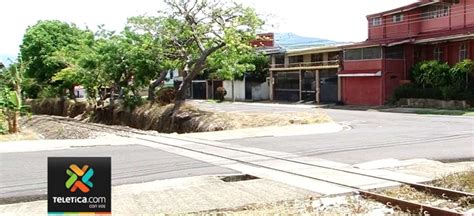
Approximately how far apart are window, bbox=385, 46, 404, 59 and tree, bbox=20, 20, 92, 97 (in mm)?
25211

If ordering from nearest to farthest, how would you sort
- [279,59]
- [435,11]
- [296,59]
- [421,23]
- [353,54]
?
[435,11] < [421,23] < [353,54] < [296,59] < [279,59]

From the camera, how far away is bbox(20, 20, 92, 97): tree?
47.4 metres

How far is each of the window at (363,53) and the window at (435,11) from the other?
4671 mm

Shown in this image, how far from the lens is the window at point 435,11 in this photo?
40531mm

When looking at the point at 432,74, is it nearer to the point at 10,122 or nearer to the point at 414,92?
the point at 414,92

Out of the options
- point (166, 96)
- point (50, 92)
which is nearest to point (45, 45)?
point (50, 92)

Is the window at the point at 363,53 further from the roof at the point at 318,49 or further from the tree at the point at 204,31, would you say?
the tree at the point at 204,31

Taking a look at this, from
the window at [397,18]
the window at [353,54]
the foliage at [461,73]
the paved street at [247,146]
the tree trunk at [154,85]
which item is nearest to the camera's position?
the paved street at [247,146]

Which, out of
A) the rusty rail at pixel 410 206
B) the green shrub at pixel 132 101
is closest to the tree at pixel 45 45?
the green shrub at pixel 132 101

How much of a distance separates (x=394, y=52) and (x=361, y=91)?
14.5 feet

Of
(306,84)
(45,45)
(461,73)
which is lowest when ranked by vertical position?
(306,84)

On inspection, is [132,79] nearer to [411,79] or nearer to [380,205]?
[411,79]

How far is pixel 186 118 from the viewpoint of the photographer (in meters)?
26.9

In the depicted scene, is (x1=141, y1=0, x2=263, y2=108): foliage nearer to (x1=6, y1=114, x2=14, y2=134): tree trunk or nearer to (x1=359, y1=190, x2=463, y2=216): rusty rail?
(x1=6, y1=114, x2=14, y2=134): tree trunk
